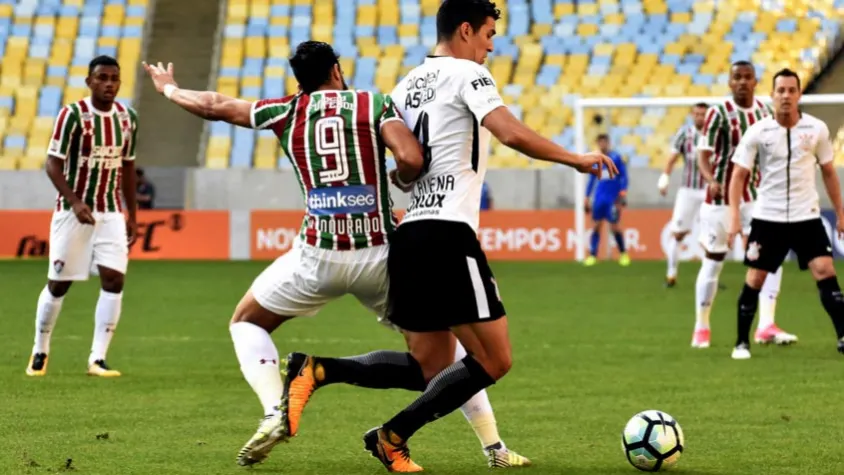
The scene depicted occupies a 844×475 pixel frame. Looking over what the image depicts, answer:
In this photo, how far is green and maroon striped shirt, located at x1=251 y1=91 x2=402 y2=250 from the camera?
6.04 m

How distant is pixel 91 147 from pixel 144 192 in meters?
16.2

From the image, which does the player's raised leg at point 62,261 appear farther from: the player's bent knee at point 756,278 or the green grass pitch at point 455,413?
the player's bent knee at point 756,278

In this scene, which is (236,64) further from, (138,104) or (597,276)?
(597,276)

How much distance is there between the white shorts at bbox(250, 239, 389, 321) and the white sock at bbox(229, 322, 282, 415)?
0.14m

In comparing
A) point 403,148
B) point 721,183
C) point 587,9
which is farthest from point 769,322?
point 587,9

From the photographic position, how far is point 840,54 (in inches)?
1172

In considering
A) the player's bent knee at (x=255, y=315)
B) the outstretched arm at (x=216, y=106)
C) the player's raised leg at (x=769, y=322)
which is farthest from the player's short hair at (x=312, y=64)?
the player's raised leg at (x=769, y=322)

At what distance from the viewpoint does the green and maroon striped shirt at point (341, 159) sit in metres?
6.04

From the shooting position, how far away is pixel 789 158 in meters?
10.9

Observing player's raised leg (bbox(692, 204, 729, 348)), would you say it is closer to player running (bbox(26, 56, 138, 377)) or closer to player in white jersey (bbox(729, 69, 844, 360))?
player in white jersey (bbox(729, 69, 844, 360))

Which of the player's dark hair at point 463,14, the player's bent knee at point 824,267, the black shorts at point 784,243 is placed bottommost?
the player's bent knee at point 824,267

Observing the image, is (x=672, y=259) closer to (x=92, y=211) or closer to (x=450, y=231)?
(x=92, y=211)

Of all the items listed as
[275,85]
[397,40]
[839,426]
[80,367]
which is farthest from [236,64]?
[839,426]

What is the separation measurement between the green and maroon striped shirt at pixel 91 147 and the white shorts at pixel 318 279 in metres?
4.17
